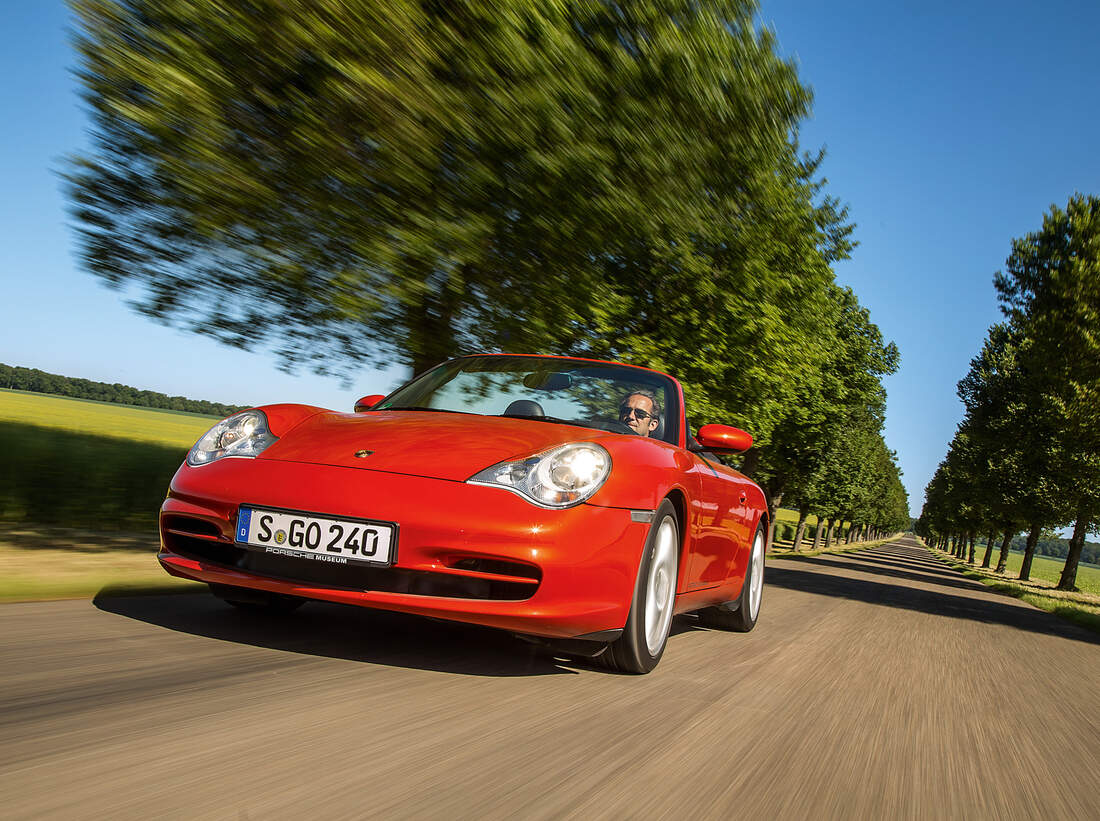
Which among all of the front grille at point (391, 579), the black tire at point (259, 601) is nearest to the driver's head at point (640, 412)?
the front grille at point (391, 579)

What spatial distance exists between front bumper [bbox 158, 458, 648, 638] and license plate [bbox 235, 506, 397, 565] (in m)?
0.03

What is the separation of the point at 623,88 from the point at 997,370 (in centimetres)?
3546

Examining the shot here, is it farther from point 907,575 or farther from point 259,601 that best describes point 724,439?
point 907,575

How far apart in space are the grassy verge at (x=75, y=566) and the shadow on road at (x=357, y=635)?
0.20 m

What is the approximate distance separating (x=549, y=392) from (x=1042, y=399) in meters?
25.4

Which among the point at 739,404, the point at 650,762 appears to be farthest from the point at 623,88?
the point at 739,404

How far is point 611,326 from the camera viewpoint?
411 inches

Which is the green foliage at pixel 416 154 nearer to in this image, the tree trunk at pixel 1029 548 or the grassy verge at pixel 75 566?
the grassy verge at pixel 75 566

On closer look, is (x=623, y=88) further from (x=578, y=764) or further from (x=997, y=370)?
(x=997, y=370)

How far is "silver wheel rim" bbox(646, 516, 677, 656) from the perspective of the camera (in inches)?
157

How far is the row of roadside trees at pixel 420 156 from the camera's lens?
6168 mm

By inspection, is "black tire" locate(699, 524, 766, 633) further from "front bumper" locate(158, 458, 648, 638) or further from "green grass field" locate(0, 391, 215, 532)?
"green grass field" locate(0, 391, 215, 532)

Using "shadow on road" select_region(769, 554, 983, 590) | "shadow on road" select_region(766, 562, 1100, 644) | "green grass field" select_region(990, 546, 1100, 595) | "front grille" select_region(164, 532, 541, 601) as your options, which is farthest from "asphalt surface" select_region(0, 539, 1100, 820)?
"green grass field" select_region(990, 546, 1100, 595)

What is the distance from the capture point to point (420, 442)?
3.76 meters
